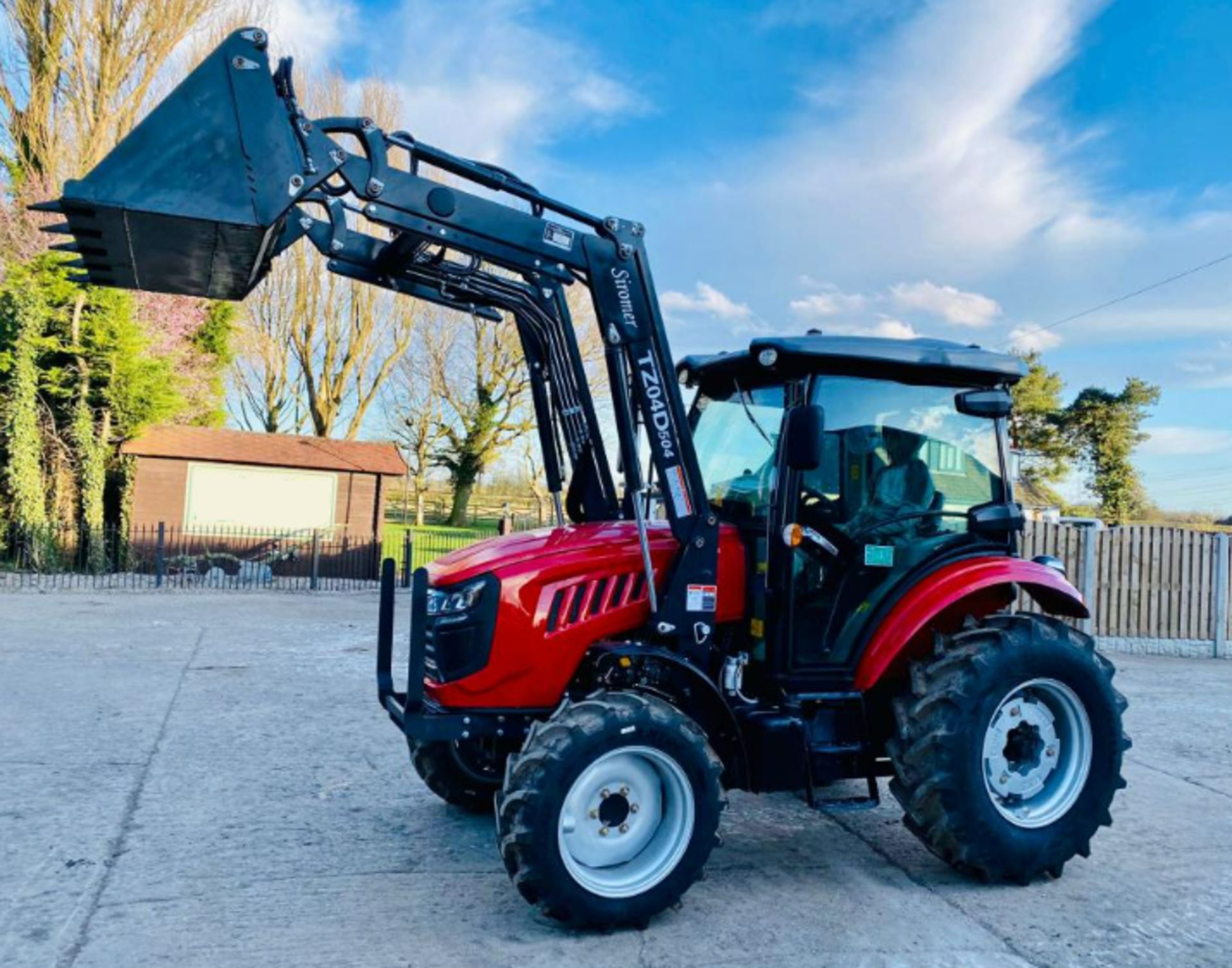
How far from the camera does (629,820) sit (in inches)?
146

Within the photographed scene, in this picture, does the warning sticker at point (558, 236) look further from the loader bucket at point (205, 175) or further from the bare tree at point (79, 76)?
the bare tree at point (79, 76)

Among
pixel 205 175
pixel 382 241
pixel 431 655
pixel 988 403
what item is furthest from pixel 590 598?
pixel 205 175

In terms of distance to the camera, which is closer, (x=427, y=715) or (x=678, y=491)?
(x=427, y=715)

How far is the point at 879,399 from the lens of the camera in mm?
4434

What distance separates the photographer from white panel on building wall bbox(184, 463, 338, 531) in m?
20.5

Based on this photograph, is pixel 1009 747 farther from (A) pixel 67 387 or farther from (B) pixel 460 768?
(A) pixel 67 387

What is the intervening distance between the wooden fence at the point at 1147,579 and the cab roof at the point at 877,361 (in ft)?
30.6

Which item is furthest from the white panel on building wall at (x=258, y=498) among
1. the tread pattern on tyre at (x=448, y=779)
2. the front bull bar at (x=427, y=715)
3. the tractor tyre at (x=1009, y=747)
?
the tractor tyre at (x=1009, y=747)

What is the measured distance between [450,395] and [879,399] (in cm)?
2802

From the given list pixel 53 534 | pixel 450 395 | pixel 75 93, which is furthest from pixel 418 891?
pixel 450 395

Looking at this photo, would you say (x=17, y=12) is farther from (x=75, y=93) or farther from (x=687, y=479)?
(x=687, y=479)

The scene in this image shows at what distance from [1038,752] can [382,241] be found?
3.77m

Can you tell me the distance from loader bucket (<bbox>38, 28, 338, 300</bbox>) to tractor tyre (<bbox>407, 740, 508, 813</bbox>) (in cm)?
258

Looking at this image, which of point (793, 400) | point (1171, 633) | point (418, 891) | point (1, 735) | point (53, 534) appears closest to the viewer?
point (418, 891)
